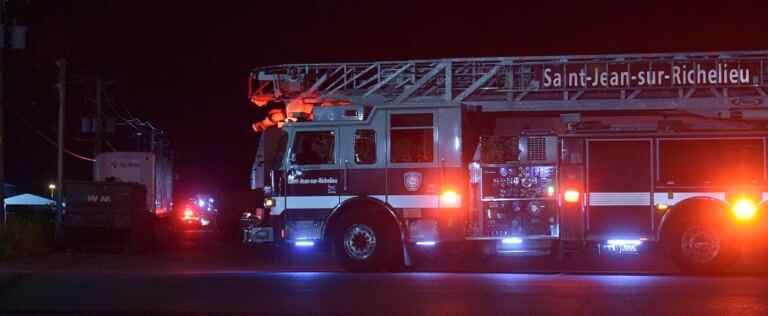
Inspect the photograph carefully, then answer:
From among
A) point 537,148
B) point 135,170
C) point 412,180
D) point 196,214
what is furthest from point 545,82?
point 196,214

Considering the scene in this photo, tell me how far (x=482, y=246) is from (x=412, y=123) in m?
2.24

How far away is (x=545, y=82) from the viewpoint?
54.6 ft

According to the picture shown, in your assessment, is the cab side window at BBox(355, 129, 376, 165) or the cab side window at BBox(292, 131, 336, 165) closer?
the cab side window at BBox(355, 129, 376, 165)

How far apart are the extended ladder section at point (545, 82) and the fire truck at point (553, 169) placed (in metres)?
0.03

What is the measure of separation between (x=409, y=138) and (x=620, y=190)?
11.1ft

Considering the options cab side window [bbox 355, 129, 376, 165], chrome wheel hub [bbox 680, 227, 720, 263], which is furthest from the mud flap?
chrome wheel hub [bbox 680, 227, 720, 263]

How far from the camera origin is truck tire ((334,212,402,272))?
1569 cm

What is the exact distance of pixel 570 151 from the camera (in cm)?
1591

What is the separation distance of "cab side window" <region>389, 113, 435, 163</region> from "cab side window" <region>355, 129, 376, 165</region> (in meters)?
0.30

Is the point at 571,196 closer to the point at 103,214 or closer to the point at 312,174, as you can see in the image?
the point at 312,174

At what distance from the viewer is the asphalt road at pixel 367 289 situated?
36.6ft

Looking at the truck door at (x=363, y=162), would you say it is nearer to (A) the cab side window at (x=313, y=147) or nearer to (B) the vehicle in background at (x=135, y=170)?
(A) the cab side window at (x=313, y=147)

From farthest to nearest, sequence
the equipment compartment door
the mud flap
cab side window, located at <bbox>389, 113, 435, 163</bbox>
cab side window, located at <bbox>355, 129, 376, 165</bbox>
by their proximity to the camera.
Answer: cab side window, located at <bbox>355, 129, 376, 165</bbox>, cab side window, located at <bbox>389, 113, 435, 163</bbox>, the mud flap, the equipment compartment door

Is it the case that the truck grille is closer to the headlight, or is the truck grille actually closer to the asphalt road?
the asphalt road
